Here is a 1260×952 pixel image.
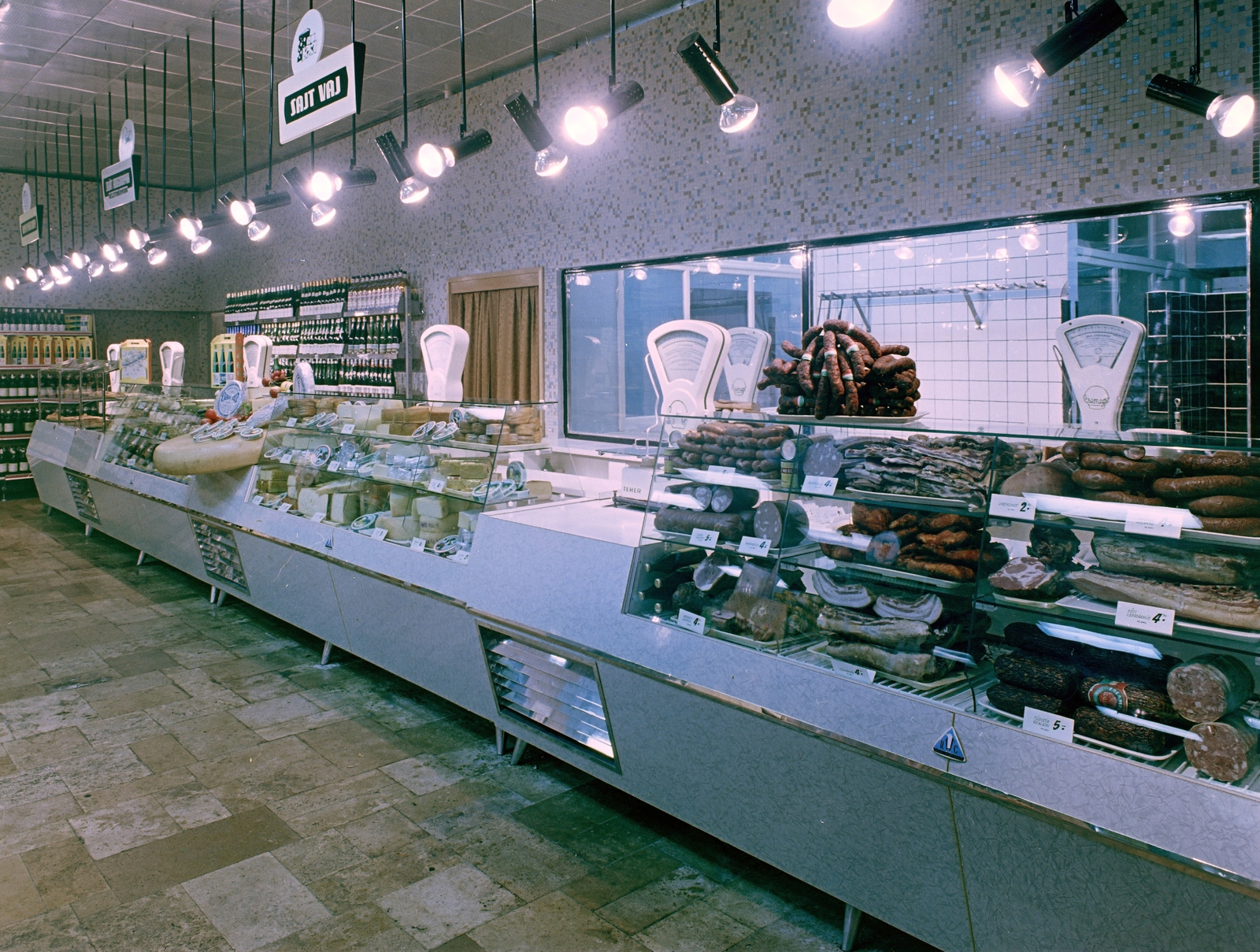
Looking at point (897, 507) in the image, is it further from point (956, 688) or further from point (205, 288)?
point (205, 288)

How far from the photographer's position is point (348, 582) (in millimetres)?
4395

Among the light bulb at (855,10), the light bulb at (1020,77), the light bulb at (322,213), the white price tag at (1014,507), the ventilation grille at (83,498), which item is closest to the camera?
the white price tag at (1014,507)

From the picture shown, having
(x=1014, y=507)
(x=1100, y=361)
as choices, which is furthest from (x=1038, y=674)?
(x=1100, y=361)

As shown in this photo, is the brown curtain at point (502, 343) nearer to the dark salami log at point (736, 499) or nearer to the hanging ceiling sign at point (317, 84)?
the hanging ceiling sign at point (317, 84)

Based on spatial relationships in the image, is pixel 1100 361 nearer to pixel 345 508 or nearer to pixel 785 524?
pixel 785 524

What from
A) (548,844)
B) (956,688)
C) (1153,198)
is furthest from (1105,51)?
(548,844)

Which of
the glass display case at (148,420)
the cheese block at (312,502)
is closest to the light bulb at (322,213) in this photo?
the glass display case at (148,420)

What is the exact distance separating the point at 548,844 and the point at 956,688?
149 cm

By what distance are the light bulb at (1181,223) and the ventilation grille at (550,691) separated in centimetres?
298

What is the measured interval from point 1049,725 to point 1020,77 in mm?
2177

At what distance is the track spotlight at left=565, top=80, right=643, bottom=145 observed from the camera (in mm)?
3986

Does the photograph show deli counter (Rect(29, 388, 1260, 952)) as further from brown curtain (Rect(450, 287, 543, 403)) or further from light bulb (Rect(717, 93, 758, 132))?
brown curtain (Rect(450, 287, 543, 403))

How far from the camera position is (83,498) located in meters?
8.36

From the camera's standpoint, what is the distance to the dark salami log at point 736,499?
2783mm
